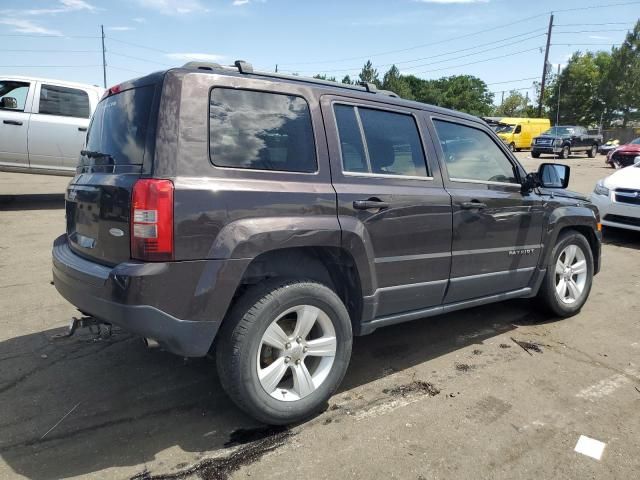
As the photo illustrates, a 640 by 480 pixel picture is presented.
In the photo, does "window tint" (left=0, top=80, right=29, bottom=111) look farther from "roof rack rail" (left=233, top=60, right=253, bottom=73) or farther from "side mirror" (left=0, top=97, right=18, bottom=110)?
"roof rack rail" (left=233, top=60, right=253, bottom=73)

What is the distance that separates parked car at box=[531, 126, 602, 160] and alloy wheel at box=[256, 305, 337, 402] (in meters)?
29.3

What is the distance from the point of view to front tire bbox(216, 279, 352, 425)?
2664 millimetres

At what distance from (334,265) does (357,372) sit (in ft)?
3.13

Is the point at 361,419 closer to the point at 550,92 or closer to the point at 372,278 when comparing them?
the point at 372,278

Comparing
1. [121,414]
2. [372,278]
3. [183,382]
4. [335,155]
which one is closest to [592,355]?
[372,278]

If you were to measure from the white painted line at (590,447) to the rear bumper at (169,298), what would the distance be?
209 centimetres

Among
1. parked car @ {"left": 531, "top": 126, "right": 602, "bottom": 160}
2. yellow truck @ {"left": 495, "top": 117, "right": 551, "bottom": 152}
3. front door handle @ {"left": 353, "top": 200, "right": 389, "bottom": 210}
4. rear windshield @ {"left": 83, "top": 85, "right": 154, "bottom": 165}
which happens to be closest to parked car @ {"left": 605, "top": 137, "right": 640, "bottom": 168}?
parked car @ {"left": 531, "top": 126, "right": 602, "bottom": 160}

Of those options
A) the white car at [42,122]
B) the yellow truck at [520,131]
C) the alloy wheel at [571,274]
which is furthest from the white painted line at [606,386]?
the yellow truck at [520,131]

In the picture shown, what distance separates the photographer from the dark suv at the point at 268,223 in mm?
2506

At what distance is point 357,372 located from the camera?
143 inches

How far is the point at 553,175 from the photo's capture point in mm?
4590

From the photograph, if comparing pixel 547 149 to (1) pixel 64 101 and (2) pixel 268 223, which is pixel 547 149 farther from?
(2) pixel 268 223

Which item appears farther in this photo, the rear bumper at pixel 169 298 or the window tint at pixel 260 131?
the window tint at pixel 260 131

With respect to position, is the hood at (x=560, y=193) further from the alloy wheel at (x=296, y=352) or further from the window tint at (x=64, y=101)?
the window tint at (x=64, y=101)
